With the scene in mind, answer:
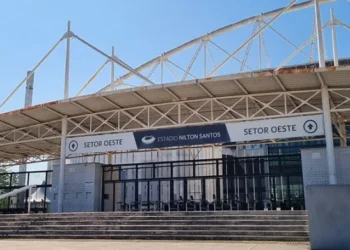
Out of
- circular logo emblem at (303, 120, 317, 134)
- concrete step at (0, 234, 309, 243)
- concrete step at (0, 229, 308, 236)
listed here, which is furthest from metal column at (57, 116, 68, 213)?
circular logo emblem at (303, 120, 317, 134)

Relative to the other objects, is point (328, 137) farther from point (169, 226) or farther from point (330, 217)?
point (330, 217)

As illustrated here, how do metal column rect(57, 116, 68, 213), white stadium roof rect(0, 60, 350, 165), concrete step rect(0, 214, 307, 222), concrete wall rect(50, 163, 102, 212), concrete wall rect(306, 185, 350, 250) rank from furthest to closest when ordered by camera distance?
concrete wall rect(50, 163, 102, 212) < metal column rect(57, 116, 68, 213) < white stadium roof rect(0, 60, 350, 165) < concrete step rect(0, 214, 307, 222) < concrete wall rect(306, 185, 350, 250)

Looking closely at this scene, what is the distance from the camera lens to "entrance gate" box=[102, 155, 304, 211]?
1928 cm

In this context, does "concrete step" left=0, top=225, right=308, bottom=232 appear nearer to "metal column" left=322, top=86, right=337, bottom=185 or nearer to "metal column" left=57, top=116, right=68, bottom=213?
"metal column" left=57, top=116, right=68, bottom=213

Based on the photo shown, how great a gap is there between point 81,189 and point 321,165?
39.3 feet

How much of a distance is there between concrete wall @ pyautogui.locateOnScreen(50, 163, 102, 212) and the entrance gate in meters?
0.59

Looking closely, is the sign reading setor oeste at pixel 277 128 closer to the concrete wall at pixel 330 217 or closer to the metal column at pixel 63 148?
the concrete wall at pixel 330 217

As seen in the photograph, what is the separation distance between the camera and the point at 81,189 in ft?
70.1

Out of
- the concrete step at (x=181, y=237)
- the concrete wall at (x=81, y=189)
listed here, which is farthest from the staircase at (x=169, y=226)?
the concrete wall at (x=81, y=189)

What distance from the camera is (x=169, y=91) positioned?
17859 mm

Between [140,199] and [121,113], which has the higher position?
[121,113]

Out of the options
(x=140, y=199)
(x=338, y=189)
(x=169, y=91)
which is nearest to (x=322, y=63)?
(x=169, y=91)

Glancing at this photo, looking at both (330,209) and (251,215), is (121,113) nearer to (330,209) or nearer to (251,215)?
(251,215)

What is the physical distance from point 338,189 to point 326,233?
105 centimetres
